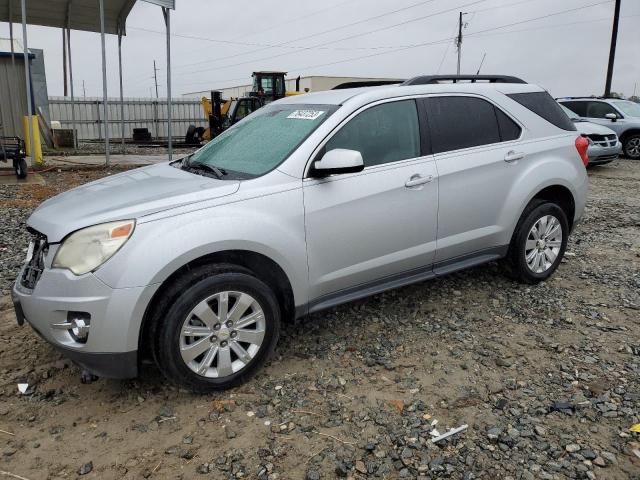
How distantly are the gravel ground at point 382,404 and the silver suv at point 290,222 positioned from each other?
297 millimetres

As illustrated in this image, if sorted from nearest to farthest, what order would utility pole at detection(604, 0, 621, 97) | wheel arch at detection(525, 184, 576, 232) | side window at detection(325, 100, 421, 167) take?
side window at detection(325, 100, 421, 167)
wheel arch at detection(525, 184, 576, 232)
utility pole at detection(604, 0, 621, 97)

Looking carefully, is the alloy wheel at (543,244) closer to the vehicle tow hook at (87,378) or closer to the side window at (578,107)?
the vehicle tow hook at (87,378)

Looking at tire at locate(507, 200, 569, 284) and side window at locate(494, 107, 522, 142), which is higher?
side window at locate(494, 107, 522, 142)

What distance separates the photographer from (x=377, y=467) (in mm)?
2504

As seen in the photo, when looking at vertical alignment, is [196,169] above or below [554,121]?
below

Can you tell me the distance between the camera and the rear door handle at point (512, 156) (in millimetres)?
4215

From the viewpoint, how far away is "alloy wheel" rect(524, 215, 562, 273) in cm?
450

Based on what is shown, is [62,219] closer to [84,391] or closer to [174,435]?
[84,391]

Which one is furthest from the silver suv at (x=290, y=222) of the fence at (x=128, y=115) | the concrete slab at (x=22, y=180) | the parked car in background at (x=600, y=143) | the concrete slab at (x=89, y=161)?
the fence at (x=128, y=115)

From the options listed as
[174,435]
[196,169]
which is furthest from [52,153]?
[174,435]

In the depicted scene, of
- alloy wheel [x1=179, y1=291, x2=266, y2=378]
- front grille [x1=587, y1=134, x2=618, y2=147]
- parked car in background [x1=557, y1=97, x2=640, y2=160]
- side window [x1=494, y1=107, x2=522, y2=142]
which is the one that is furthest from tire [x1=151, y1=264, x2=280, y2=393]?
parked car in background [x1=557, y1=97, x2=640, y2=160]

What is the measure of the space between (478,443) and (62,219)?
8.21 ft

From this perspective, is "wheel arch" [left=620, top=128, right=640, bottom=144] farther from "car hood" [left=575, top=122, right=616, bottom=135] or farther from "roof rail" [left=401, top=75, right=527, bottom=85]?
"roof rail" [left=401, top=75, right=527, bottom=85]

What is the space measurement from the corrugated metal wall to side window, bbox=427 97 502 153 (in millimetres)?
16053
